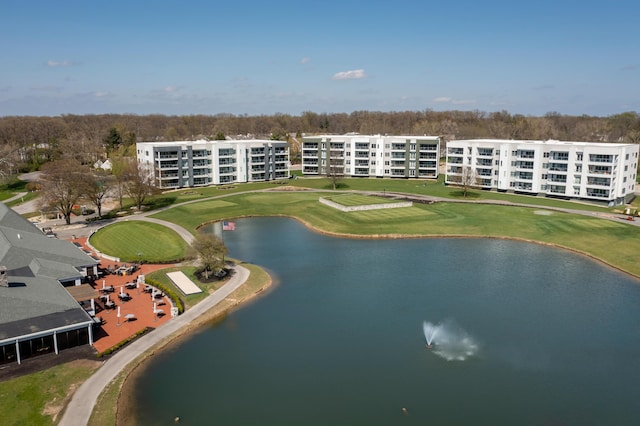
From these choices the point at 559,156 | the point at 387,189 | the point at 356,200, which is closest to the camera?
the point at 356,200

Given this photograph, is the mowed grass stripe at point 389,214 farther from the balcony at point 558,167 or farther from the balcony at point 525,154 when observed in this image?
the balcony at point 558,167

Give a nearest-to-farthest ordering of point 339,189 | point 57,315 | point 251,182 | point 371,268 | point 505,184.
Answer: point 57,315, point 371,268, point 505,184, point 339,189, point 251,182

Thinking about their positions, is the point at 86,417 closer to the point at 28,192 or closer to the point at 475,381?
the point at 475,381

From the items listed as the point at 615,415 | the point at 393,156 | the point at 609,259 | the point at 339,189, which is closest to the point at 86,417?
the point at 615,415

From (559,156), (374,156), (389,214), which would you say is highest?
(559,156)

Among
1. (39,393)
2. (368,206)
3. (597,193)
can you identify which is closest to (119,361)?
(39,393)

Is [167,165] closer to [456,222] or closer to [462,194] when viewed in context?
[462,194]

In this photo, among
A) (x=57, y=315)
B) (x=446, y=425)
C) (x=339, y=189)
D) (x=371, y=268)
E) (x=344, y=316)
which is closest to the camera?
(x=446, y=425)

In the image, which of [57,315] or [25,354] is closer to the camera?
[25,354]

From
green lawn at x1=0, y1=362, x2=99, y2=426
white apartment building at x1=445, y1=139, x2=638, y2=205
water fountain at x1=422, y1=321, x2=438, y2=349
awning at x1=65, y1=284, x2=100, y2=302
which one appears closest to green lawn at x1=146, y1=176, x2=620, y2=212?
white apartment building at x1=445, y1=139, x2=638, y2=205
